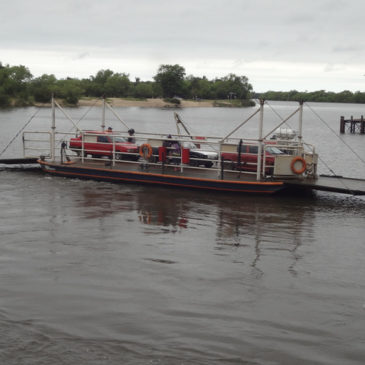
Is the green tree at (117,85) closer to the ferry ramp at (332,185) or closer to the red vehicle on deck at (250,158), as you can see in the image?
the red vehicle on deck at (250,158)

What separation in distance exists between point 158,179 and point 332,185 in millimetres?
6504

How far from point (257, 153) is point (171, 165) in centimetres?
343

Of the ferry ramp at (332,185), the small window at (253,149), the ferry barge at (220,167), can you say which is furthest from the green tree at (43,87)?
the ferry ramp at (332,185)

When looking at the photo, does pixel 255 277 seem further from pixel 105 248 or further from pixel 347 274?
pixel 105 248

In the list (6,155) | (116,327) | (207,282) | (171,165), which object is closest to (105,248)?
(207,282)

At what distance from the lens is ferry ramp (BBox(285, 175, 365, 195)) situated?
748 inches

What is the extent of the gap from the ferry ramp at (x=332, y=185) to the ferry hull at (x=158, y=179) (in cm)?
64

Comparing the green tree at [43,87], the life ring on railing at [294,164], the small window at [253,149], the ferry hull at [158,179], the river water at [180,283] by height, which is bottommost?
the river water at [180,283]

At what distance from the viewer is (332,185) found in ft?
64.2

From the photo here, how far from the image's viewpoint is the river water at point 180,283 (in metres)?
8.29

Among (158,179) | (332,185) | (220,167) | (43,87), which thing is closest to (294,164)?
(332,185)

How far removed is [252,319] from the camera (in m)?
9.34

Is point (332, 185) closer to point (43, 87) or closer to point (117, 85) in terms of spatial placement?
point (43, 87)

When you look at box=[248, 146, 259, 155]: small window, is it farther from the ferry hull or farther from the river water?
the river water
